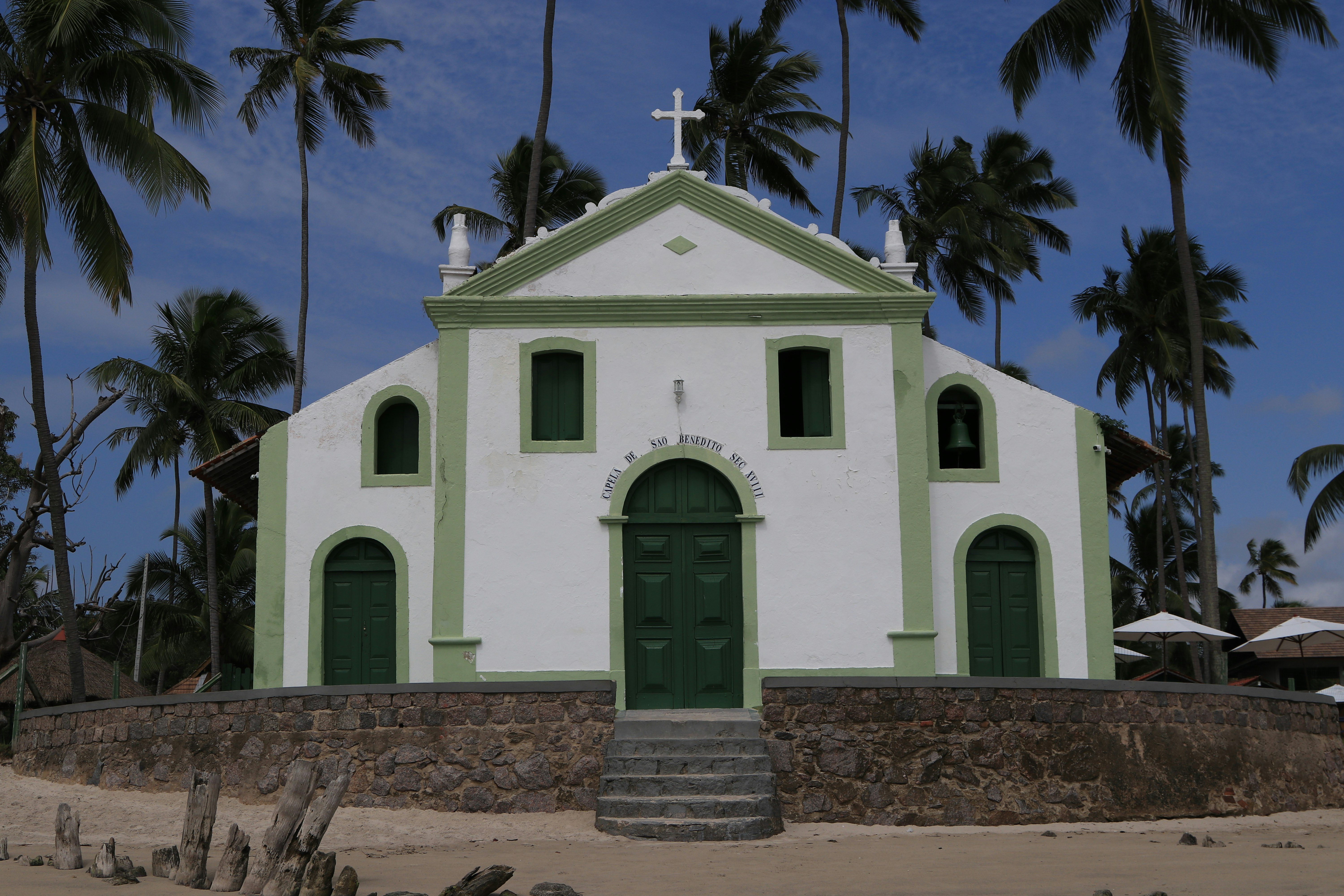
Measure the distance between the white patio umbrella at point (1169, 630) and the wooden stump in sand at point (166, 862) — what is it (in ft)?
48.7

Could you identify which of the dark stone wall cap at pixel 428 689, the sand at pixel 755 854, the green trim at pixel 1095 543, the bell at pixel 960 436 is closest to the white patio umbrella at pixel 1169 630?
the green trim at pixel 1095 543

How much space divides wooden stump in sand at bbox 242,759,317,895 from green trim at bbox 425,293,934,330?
7834 mm

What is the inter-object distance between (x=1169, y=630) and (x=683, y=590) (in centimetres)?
959

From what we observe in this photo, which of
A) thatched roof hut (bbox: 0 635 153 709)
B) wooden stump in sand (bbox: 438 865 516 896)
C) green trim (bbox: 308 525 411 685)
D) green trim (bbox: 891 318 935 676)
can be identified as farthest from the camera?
thatched roof hut (bbox: 0 635 153 709)

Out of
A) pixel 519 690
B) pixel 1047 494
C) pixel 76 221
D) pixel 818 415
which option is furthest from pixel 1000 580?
pixel 76 221

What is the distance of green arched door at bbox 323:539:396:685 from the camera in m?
15.6

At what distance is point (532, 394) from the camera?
15273mm

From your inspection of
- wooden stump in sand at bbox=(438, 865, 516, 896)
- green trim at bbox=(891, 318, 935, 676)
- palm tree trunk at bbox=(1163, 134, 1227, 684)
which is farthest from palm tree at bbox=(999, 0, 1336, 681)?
wooden stump in sand at bbox=(438, 865, 516, 896)

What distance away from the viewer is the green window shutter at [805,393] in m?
15.4

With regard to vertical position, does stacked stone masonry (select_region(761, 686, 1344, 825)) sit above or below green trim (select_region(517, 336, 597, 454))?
below

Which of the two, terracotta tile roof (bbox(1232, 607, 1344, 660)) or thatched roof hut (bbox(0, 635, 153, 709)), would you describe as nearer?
thatched roof hut (bbox(0, 635, 153, 709))

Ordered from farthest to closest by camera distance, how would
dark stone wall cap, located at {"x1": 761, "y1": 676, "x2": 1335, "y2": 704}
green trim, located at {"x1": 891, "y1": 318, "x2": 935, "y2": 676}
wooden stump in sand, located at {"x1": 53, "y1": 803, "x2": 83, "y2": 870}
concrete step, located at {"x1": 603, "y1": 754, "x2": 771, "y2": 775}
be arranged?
1. green trim, located at {"x1": 891, "y1": 318, "x2": 935, "y2": 676}
2. dark stone wall cap, located at {"x1": 761, "y1": 676, "x2": 1335, "y2": 704}
3. concrete step, located at {"x1": 603, "y1": 754, "x2": 771, "y2": 775}
4. wooden stump in sand, located at {"x1": 53, "y1": 803, "x2": 83, "y2": 870}

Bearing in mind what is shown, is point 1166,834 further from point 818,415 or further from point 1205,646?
point 1205,646

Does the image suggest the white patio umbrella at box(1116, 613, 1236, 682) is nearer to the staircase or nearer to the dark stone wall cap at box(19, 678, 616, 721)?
the staircase
